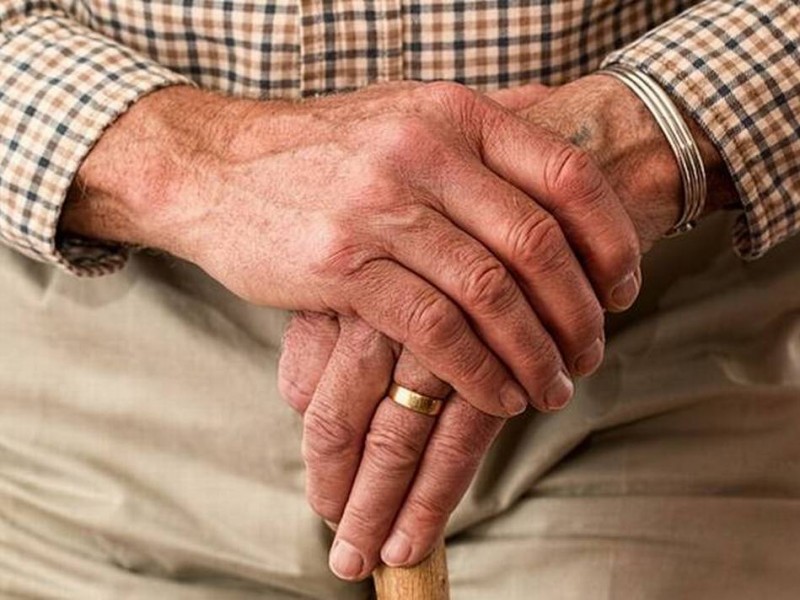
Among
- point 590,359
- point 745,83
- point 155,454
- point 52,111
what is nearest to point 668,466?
point 590,359

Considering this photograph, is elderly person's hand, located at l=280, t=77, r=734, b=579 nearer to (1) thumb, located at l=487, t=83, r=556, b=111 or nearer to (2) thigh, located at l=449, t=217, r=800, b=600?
(1) thumb, located at l=487, t=83, r=556, b=111

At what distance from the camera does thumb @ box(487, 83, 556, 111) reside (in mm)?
1120

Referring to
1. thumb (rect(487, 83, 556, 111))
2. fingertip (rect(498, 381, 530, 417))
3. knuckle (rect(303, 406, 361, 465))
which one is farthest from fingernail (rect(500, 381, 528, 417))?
thumb (rect(487, 83, 556, 111))

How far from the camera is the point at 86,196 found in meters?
1.14

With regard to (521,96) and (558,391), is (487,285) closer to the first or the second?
(558,391)

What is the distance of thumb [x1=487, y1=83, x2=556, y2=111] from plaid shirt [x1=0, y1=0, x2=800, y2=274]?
1.9 inches

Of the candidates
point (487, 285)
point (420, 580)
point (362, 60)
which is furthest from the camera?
point (362, 60)

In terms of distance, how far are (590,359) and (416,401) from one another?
0.42 ft

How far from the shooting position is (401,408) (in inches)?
40.5

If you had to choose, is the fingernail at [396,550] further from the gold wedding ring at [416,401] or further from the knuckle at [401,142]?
the knuckle at [401,142]

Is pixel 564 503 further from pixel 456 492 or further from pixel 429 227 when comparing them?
pixel 429 227

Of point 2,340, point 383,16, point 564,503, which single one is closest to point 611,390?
point 564,503

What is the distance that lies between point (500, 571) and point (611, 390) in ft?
0.57

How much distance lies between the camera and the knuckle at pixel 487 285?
3.15 feet
